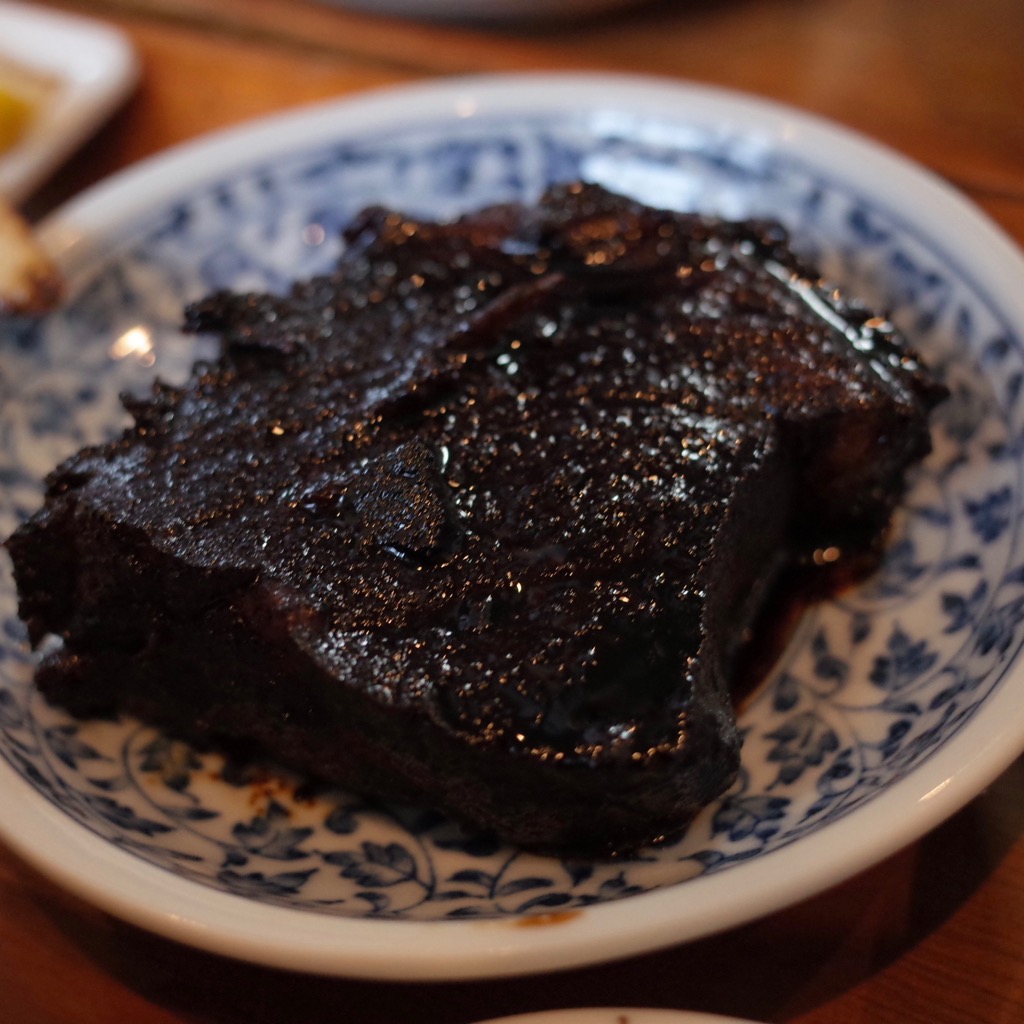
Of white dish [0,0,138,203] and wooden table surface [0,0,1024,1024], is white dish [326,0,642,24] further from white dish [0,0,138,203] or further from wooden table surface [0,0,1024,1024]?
white dish [0,0,138,203]

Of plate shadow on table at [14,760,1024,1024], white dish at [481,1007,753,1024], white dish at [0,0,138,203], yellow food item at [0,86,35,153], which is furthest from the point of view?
yellow food item at [0,86,35,153]

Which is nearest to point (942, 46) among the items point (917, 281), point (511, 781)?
point (917, 281)

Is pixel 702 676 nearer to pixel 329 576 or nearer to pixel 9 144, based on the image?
pixel 329 576

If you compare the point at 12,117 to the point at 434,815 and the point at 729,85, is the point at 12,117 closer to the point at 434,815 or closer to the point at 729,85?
the point at 729,85

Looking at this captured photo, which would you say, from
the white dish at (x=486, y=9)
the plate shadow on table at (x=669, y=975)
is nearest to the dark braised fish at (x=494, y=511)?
the plate shadow on table at (x=669, y=975)

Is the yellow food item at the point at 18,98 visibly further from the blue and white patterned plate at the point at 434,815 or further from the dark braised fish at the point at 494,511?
the dark braised fish at the point at 494,511

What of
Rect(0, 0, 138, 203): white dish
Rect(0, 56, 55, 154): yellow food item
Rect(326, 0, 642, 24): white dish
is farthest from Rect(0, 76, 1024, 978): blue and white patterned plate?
Rect(0, 56, 55, 154): yellow food item
